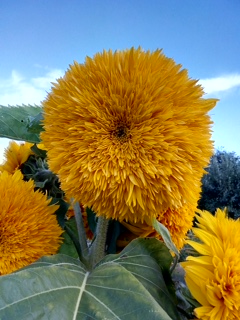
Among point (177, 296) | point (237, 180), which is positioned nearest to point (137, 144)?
point (177, 296)

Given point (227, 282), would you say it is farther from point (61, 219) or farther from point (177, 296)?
point (61, 219)

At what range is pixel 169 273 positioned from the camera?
0.43m

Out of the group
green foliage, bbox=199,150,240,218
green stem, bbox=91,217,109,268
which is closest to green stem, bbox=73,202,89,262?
green stem, bbox=91,217,109,268

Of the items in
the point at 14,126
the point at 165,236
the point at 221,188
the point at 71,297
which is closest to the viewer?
the point at 71,297

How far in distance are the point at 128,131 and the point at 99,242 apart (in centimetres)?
14

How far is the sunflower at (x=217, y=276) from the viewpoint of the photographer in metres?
0.37

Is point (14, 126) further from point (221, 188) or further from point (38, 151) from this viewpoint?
point (221, 188)

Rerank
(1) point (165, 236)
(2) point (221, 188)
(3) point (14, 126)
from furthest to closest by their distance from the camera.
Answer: (2) point (221, 188) → (3) point (14, 126) → (1) point (165, 236)

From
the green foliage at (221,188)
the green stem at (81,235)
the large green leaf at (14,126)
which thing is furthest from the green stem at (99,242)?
the green foliage at (221,188)

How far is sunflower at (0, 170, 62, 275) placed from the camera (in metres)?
0.47

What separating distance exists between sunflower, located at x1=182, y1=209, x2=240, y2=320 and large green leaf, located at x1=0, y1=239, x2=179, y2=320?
4 cm

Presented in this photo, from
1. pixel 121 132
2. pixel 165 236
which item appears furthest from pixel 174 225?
pixel 121 132

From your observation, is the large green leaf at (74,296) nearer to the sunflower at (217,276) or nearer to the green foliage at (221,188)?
the sunflower at (217,276)

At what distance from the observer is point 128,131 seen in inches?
15.3
